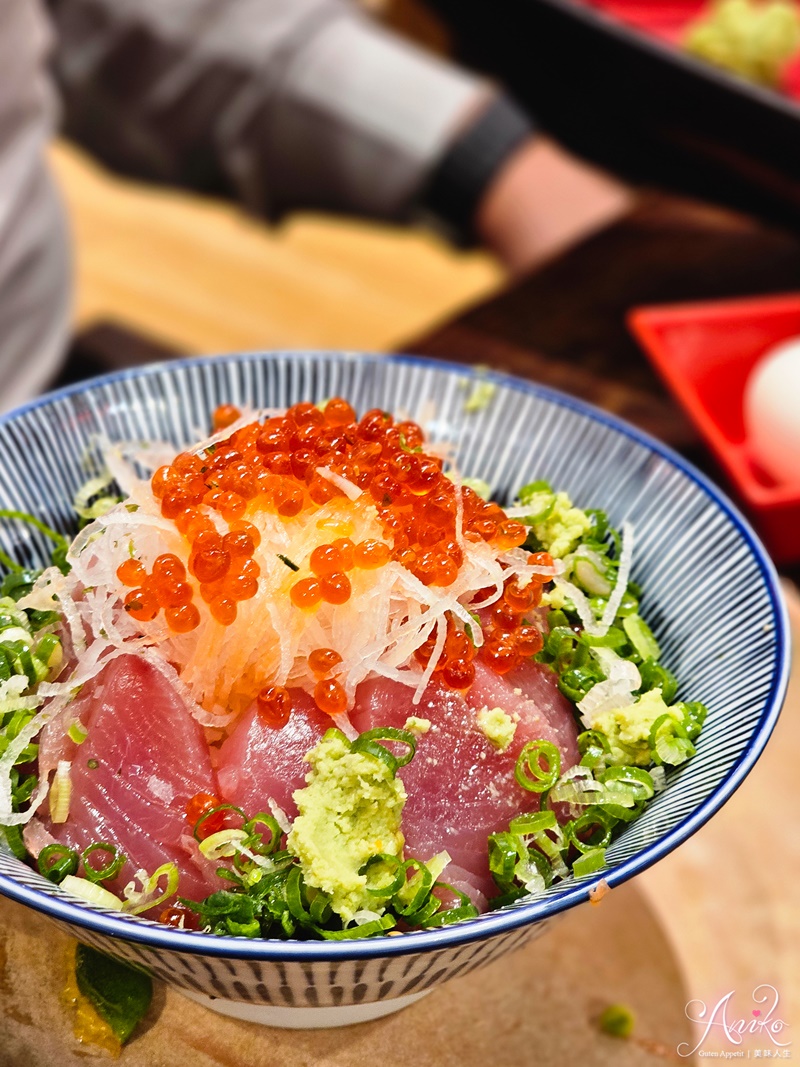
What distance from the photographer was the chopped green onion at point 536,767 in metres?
0.93

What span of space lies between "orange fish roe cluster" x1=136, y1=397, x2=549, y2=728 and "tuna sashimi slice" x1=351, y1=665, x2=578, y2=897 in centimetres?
3

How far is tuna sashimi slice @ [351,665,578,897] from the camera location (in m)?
0.91

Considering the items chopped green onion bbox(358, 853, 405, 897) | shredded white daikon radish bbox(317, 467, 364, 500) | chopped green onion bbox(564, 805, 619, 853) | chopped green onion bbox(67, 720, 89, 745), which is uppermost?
shredded white daikon radish bbox(317, 467, 364, 500)

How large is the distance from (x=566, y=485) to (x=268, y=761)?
24.9 inches

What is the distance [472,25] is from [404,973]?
3.66m

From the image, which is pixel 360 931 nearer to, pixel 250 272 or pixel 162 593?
pixel 162 593

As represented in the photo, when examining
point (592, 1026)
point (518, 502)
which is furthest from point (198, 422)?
point (592, 1026)

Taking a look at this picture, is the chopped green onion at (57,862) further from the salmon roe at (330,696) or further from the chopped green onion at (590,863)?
the chopped green onion at (590,863)

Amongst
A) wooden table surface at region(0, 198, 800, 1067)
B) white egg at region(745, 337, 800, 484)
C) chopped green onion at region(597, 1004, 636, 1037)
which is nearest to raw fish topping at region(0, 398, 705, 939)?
wooden table surface at region(0, 198, 800, 1067)

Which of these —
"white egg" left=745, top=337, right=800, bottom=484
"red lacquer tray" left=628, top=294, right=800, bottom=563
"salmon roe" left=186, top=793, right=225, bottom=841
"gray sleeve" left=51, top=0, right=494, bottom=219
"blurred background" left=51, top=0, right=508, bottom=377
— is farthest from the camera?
"blurred background" left=51, top=0, right=508, bottom=377

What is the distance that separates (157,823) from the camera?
91cm

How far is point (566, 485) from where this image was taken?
53.0 inches

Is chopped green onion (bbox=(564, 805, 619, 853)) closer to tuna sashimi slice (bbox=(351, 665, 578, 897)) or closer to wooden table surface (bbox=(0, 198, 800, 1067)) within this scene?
tuna sashimi slice (bbox=(351, 665, 578, 897))

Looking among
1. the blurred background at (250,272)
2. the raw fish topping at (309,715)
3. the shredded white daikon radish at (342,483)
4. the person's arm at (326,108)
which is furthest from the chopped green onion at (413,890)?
the blurred background at (250,272)
